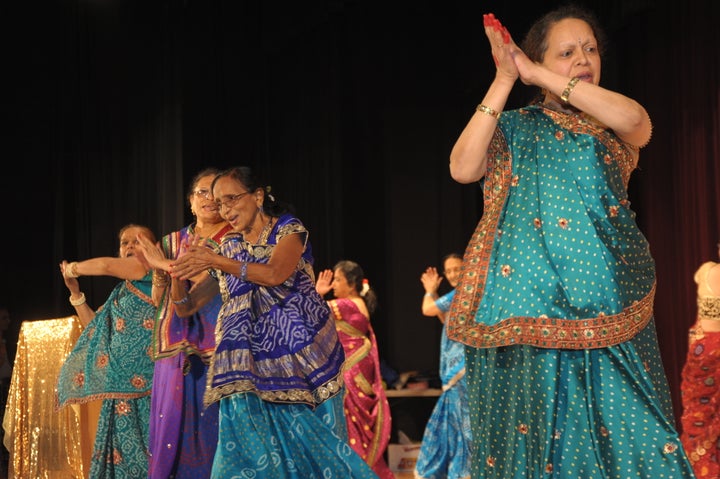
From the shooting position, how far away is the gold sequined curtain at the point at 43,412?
6.03 m

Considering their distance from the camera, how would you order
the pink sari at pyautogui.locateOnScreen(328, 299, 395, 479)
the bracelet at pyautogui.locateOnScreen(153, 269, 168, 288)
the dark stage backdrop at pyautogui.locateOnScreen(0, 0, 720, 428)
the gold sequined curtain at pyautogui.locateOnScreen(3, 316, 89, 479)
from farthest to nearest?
1. the dark stage backdrop at pyautogui.locateOnScreen(0, 0, 720, 428)
2. the pink sari at pyautogui.locateOnScreen(328, 299, 395, 479)
3. the gold sequined curtain at pyautogui.locateOnScreen(3, 316, 89, 479)
4. the bracelet at pyautogui.locateOnScreen(153, 269, 168, 288)

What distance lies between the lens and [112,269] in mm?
4805

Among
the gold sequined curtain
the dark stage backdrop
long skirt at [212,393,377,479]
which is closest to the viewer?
long skirt at [212,393,377,479]

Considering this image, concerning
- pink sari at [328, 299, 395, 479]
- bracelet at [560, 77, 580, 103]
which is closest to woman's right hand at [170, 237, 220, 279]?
bracelet at [560, 77, 580, 103]

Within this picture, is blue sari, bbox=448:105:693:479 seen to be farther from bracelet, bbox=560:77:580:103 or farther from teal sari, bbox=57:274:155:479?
teal sari, bbox=57:274:155:479

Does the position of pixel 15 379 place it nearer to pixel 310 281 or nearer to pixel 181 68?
pixel 181 68

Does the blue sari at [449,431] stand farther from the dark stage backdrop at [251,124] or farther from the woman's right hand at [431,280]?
the dark stage backdrop at [251,124]

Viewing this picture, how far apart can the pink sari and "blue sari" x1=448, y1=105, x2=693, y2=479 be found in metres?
4.15

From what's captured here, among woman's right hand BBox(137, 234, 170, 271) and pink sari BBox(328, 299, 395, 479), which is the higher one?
woman's right hand BBox(137, 234, 170, 271)

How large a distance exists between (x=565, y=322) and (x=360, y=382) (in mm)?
4464

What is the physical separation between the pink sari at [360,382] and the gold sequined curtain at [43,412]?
64.4 inches

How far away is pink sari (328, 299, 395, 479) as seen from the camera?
6.57m

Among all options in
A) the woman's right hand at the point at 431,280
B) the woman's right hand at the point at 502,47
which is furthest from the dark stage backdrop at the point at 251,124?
the woman's right hand at the point at 502,47

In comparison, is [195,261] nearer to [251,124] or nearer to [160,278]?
[160,278]
